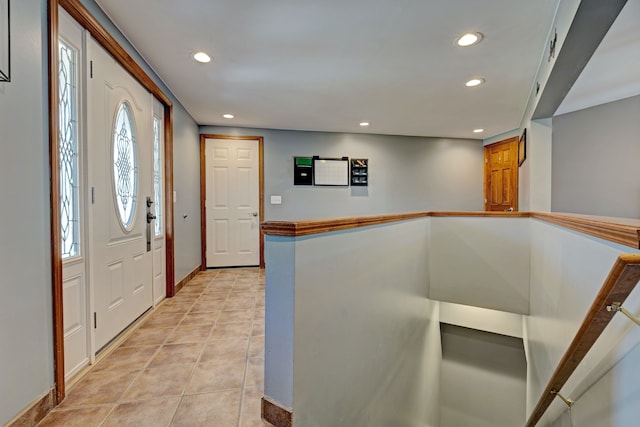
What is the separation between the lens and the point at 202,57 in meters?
2.52

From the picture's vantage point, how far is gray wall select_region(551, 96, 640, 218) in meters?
3.39

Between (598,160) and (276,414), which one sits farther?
(598,160)

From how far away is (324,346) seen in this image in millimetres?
1487

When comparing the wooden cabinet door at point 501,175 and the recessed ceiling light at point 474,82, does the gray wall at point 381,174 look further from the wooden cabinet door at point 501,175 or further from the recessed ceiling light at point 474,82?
the recessed ceiling light at point 474,82

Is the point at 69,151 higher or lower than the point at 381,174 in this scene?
lower

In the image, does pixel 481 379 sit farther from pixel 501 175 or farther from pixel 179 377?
pixel 179 377

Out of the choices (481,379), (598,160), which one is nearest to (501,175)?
(598,160)

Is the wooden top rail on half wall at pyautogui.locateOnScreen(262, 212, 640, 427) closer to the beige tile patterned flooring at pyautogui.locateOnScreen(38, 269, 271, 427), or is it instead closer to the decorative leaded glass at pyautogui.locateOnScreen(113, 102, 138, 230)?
the beige tile patterned flooring at pyautogui.locateOnScreen(38, 269, 271, 427)

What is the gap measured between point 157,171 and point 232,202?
1.72 metres

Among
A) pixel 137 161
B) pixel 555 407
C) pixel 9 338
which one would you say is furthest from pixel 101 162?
pixel 555 407

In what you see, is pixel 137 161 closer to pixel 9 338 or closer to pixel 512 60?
pixel 9 338

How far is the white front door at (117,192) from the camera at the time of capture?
1943 millimetres

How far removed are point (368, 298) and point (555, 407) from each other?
1.30 metres

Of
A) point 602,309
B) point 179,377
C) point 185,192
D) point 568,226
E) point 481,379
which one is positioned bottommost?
point 481,379
